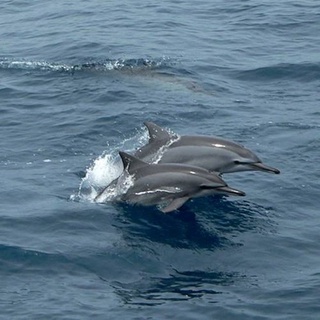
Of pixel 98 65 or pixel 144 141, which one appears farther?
pixel 98 65

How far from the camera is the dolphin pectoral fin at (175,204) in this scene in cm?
2075

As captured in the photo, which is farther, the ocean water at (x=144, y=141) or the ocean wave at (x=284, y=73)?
the ocean wave at (x=284, y=73)

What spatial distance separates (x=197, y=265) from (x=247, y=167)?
3.66 m

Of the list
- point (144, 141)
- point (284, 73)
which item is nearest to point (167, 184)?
point (144, 141)

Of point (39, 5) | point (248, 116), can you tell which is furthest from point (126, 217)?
point (39, 5)

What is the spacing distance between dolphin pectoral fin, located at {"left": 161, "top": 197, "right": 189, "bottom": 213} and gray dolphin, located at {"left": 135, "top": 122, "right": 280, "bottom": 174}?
1404 millimetres

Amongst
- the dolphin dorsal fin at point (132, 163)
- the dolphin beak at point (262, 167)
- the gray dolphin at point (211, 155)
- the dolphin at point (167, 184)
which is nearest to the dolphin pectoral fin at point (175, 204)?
the dolphin at point (167, 184)

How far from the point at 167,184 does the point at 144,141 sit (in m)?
4.75

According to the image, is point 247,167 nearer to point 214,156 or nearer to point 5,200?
point 214,156

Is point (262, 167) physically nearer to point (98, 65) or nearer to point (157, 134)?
point (157, 134)

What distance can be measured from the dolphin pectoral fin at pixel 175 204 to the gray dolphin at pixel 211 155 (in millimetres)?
1404

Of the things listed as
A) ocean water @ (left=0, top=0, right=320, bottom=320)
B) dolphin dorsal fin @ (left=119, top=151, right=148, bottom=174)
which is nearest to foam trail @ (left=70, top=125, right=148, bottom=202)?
ocean water @ (left=0, top=0, right=320, bottom=320)

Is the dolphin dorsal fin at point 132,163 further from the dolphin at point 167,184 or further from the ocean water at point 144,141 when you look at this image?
the ocean water at point 144,141

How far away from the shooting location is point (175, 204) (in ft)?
68.5
